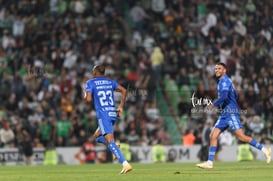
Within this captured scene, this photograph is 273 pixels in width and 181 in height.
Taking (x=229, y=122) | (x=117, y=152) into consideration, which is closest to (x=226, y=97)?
(x=229, y=122)

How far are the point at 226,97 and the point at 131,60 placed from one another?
48.8 feet

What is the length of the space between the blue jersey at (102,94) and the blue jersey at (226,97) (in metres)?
2.60

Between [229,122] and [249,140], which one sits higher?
[229,122]

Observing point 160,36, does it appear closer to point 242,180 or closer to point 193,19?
point 193,19

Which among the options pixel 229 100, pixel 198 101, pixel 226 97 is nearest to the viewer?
pixel 226 97

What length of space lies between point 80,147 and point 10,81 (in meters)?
3.94

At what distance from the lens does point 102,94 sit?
19.0 metres

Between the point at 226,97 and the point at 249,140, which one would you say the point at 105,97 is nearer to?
the point at 226,97

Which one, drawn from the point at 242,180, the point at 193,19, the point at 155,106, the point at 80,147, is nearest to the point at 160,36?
the point at 193,19

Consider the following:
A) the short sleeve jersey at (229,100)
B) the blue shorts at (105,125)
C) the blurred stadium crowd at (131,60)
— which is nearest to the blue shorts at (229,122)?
the short sleeve jersey at (229,100)

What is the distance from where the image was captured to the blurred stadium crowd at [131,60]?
105ft

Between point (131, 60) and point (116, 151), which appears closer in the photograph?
point (116, 151)

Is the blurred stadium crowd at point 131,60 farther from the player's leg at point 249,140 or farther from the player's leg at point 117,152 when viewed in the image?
the player's leg at point 117,152

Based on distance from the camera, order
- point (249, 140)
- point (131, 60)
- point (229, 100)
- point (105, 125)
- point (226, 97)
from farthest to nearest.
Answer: point (131, 60)
point (249, 140)
point (229, 100)
point (226, 97)
point (105, 125)
